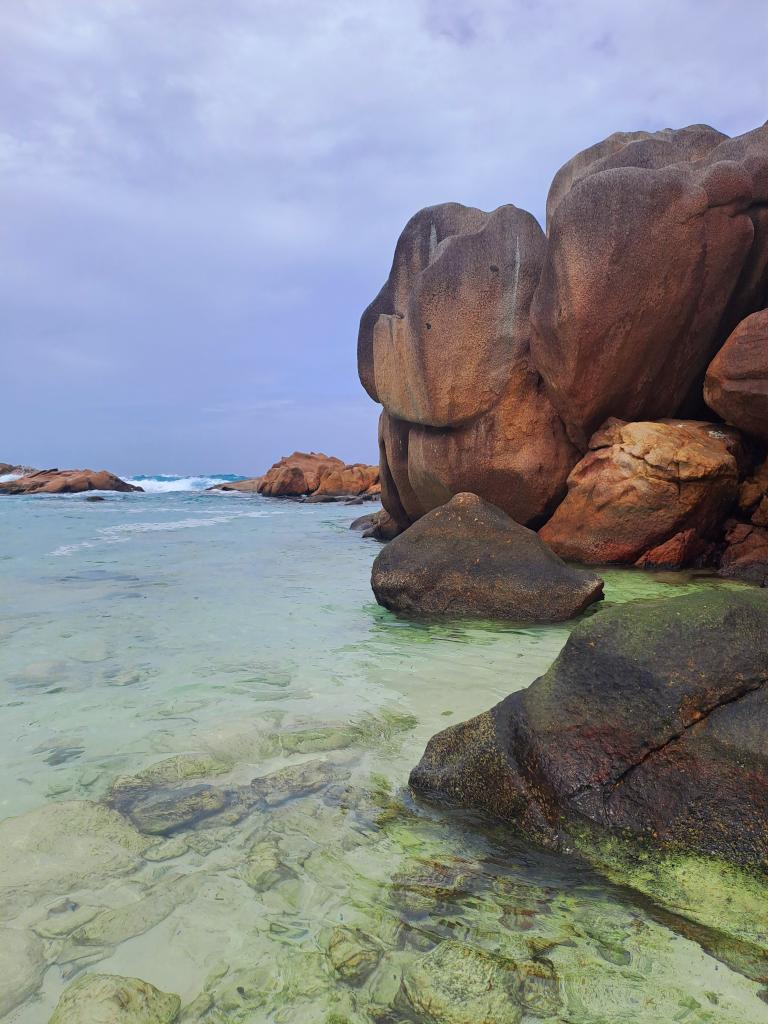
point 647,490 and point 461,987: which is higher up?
point 647,490

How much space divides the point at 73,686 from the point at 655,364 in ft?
25.7

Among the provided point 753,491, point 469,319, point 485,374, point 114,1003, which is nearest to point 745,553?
point 753,491

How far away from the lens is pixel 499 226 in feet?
33.3

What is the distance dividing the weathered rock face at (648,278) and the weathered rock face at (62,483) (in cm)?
3551

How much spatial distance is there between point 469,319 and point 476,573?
206 inches

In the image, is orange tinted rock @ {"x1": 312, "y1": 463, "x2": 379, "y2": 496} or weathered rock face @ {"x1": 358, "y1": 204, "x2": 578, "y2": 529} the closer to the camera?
weathered rock face @ {"x1": 358, "y1": 204, "x2": 578, "y2": 529}

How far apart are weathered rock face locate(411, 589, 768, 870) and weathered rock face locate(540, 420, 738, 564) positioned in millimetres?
5577

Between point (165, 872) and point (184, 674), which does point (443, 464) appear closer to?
point (184, 674)

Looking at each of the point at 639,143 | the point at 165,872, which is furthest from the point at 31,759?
A: the point at 639,143

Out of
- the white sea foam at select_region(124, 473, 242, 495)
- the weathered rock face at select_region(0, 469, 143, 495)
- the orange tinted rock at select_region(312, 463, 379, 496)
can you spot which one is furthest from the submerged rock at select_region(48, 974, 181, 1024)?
the white sea foam at select_region(124, 473, 242, 495)

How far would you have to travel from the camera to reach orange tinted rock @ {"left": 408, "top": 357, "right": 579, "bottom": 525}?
32.9ft

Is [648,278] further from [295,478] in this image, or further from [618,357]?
[295,478]

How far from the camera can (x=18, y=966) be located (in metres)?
1.73

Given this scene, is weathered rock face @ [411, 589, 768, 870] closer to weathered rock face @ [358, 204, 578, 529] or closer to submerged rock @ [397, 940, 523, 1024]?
submerged rock @ [397, 940, 523, 1024]
